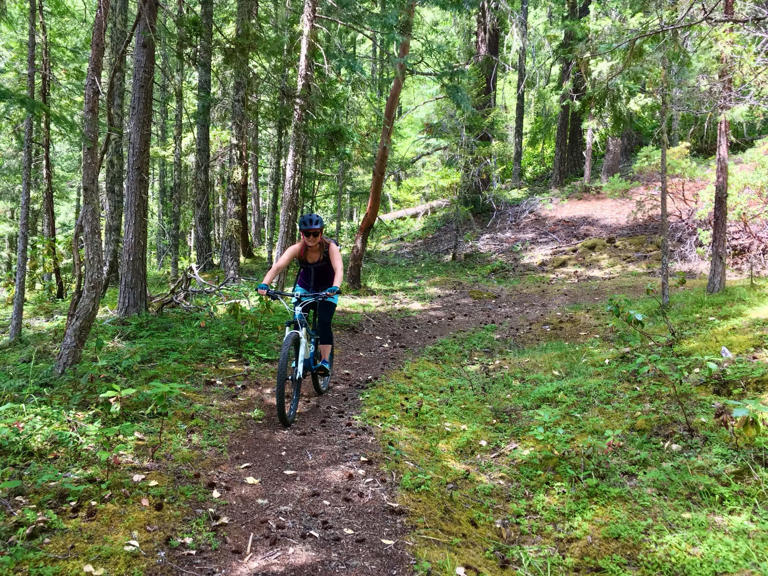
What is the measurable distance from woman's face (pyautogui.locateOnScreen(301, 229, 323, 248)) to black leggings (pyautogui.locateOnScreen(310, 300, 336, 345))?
2.42 feet

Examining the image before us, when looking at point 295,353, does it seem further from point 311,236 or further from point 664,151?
point 664,151

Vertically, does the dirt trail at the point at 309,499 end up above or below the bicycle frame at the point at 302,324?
below

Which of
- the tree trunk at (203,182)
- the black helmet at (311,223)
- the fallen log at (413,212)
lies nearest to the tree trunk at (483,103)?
the fallen log at (413,212)

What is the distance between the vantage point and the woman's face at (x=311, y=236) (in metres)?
5.34

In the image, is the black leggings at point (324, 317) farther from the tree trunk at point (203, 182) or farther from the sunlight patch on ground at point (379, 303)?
the tree trunk at point (203, 182)

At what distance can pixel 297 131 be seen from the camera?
9.52 m

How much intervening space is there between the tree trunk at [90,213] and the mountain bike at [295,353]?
6.53ft

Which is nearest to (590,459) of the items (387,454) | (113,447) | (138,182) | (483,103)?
(387,454)

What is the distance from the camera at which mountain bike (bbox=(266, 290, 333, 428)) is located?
16.0ft

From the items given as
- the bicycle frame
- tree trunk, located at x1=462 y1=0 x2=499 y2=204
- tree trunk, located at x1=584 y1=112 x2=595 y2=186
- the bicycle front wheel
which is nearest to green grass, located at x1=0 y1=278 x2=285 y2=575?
the bicycle front wheel

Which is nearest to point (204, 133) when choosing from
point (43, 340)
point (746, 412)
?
point (43, 340)

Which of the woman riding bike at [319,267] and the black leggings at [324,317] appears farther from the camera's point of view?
the black leggings at [324,317]

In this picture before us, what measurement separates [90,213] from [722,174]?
972cm

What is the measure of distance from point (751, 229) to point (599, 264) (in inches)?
175
